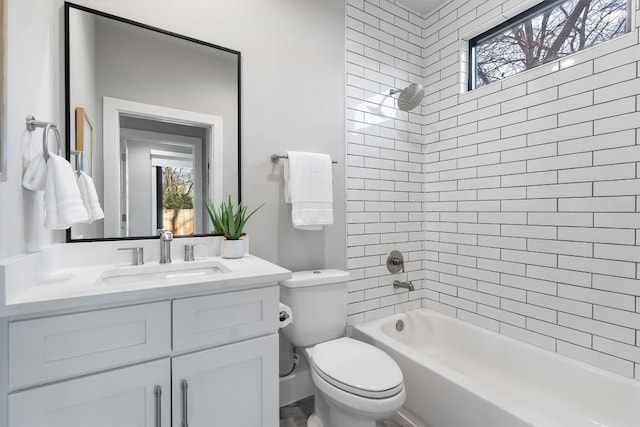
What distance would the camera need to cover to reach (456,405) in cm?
138

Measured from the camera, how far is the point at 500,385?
5.76ft

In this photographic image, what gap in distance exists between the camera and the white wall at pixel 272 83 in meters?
1.23

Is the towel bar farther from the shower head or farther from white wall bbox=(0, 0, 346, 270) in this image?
the shower head

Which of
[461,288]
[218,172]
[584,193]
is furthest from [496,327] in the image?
[218,172]

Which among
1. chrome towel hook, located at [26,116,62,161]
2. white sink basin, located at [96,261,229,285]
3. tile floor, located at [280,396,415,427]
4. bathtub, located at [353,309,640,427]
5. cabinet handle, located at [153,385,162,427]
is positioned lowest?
tile floor, located at [280,396,415,427]

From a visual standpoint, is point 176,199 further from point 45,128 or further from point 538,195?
point 538,195

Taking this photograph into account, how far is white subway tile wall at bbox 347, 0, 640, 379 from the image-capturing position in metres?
1.42

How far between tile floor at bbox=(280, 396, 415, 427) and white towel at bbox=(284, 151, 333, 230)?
3.50ft

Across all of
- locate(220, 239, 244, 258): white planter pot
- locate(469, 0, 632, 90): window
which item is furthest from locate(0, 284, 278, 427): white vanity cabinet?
locate(469, 0, 632, 90): window

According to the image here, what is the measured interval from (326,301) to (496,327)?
1.13 meters

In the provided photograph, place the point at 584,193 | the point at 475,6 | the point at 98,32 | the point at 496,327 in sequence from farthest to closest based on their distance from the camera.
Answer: the point at 475,6 < the point at 496,327 < the point at 584,193 < the point at 98,32

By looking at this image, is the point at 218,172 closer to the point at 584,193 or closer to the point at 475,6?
the point at 584,193

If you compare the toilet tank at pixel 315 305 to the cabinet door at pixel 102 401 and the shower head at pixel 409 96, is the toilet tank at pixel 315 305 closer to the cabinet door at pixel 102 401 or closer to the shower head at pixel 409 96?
the cabinet door at pixel 102 401

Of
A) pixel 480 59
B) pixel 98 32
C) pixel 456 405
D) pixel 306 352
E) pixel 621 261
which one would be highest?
pixel 480 59
